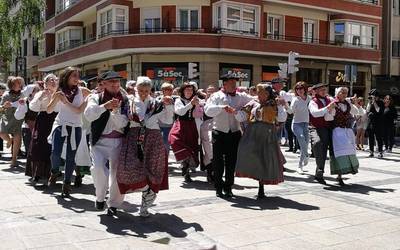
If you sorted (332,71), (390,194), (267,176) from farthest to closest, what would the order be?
(332,71)
(390,194)
(267,176)

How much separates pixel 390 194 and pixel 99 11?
88.5 feet

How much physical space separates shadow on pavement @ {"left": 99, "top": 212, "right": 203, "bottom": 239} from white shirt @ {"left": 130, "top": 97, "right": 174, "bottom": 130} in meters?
1.18

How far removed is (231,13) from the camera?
98.1ft

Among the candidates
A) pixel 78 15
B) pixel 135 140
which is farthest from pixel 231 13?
pixel 135 140

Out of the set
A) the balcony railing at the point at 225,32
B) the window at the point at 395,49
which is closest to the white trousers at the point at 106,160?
the balcony railing at the point at 225,32

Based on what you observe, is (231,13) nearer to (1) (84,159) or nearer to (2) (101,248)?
(1) (84,159)

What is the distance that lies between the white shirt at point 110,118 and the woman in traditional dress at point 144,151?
13 centimetres

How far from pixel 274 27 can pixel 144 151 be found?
27626 millimetres

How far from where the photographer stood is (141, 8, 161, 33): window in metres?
30.8

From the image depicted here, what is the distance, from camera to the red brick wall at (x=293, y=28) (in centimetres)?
3316

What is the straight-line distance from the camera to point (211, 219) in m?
6.76

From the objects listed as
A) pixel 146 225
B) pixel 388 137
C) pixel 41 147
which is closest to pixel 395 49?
pixel 388 137

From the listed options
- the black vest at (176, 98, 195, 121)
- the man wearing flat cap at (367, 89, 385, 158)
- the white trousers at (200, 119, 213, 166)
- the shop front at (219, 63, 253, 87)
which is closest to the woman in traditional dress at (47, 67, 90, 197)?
the black vest at (176, 98, 195, 121)

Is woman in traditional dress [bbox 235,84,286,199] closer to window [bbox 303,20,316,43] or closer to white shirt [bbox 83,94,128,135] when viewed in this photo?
white shirt [bbox 83,94,128,135]
